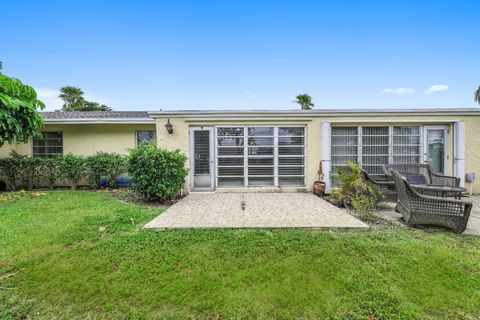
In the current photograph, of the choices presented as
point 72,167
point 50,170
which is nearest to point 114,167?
point 72,167

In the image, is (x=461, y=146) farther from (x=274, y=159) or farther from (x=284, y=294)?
(x=284, y=294)

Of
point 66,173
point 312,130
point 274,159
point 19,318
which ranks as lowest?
point 19,318

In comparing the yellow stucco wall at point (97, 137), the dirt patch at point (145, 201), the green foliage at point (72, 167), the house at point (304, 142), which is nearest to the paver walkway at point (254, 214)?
the dirt patch at point (145, 201)

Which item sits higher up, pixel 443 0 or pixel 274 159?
pixel 443 0

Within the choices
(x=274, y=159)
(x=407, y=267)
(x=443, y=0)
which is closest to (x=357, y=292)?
(x=407, y=267)

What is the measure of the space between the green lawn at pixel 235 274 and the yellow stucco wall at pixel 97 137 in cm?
644

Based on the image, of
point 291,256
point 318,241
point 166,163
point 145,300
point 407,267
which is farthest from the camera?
point 166,163

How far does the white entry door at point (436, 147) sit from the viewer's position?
8414 millimetres

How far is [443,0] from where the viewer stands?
9398mm

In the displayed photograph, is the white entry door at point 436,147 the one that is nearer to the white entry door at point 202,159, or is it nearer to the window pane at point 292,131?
the window pane at point 292,131

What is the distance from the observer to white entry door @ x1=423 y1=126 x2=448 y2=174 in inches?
331

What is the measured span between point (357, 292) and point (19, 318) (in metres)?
3.53

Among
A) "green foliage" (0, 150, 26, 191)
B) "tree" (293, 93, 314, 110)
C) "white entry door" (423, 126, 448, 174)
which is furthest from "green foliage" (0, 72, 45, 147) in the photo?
"tree" (293, 93, 314, 110)

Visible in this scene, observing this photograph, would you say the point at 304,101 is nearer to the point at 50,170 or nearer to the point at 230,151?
the point at 230,151
